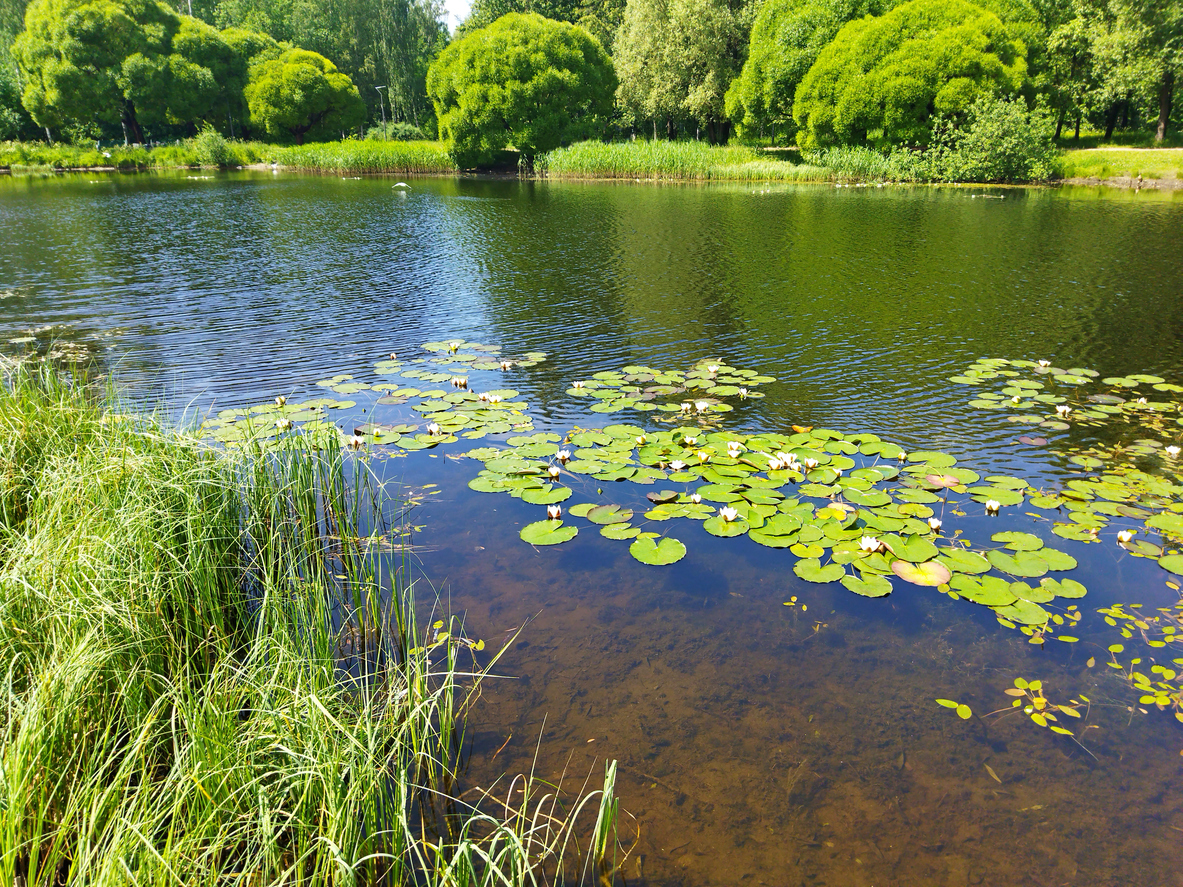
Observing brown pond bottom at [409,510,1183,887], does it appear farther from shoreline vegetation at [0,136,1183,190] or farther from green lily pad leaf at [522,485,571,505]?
shoreline vegetation at [0,136,1183,190]

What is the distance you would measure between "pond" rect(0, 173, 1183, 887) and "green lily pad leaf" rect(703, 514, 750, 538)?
0.09 feet

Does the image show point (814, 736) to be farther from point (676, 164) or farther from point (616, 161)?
point (616, 161)

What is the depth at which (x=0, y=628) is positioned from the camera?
9.59 ft

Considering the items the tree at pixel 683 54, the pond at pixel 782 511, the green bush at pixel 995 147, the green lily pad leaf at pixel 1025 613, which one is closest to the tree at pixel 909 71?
the green bush at pixel 995 147

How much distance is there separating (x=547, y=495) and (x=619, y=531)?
0.87m

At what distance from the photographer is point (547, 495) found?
5.86m

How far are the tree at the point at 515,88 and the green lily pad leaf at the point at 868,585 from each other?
1730 inches

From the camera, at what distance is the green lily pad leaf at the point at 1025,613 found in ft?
14.2

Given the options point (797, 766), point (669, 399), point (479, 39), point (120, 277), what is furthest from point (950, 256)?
point (479, 39)

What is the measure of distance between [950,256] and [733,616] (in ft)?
49.6

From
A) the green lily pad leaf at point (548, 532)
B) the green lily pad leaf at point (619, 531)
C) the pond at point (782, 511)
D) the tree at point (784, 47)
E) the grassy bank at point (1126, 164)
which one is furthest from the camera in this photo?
the tree at point (784, 47)

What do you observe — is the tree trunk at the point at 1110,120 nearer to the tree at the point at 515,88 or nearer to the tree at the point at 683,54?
the tree at the point at 683,54

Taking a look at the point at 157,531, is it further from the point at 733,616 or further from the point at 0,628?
the point at 733,616

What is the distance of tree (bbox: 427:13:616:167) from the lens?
42.9 metres
